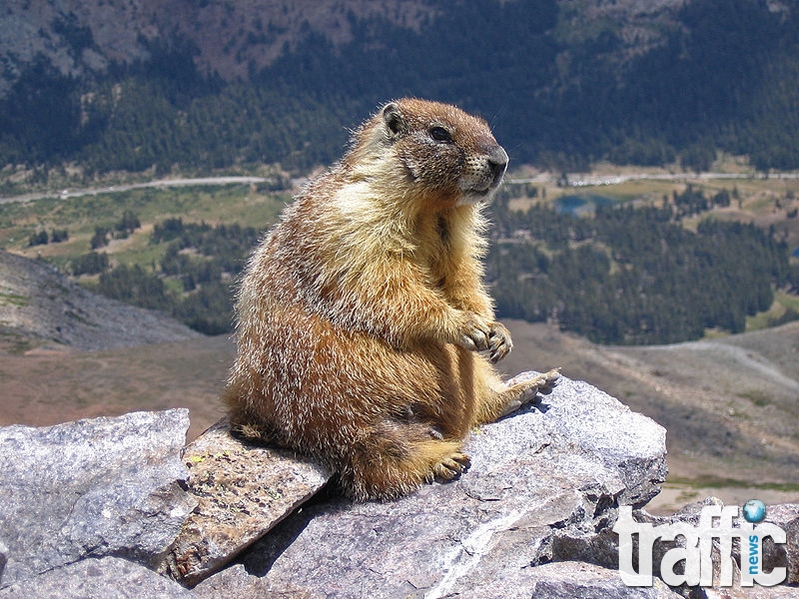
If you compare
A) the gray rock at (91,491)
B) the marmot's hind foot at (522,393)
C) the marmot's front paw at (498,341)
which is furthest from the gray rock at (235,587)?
the marmot's hind foot at (522,393)

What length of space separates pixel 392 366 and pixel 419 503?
1171 millimetres

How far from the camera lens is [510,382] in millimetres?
9914

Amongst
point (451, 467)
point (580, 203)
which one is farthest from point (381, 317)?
point (580, 203)

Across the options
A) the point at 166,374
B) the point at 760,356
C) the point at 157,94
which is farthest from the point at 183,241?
the point at 166,374

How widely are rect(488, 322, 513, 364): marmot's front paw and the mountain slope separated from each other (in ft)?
89.7

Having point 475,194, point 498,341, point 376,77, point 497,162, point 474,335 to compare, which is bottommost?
point 498,341

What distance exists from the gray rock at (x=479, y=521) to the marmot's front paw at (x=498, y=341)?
101 centimetres

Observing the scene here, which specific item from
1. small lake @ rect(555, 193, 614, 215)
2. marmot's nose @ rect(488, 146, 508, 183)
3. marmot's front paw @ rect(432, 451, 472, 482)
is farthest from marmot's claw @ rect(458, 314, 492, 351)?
small lake @ rect(555, 193, 614, 215)

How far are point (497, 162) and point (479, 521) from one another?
9.78 feet

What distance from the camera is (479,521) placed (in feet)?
22.8

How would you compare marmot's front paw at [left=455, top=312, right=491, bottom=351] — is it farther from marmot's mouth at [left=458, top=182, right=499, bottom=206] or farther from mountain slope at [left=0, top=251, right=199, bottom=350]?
mountain slope at [left=0, top=251, right=199, bottom=350]

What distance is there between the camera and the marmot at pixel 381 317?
7434 mm

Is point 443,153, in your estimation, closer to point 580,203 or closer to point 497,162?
point 497,162

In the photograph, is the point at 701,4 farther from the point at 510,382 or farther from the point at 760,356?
the point at 510,382
